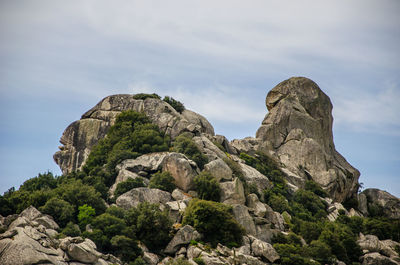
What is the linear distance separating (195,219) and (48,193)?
21657mm

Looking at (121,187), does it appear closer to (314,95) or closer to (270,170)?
(270,170)

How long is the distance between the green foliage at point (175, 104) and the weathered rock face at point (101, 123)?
1950mm

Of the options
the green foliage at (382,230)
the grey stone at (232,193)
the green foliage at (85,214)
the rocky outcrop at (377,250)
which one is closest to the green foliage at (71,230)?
the green foliage at (85,214)

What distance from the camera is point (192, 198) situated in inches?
2643

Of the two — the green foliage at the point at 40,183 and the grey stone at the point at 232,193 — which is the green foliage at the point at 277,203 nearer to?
the grey stone at the point at 232,193

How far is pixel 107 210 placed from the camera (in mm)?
60781

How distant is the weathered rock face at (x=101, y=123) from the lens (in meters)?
90.5

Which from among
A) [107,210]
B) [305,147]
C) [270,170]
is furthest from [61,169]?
[305,147]

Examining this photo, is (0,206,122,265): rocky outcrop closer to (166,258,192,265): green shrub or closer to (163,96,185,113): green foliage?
(166,258,192,265): green shrub

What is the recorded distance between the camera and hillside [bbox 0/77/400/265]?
5419 cm

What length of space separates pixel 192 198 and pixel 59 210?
1876 cm

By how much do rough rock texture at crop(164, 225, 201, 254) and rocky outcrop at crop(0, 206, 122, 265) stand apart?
8.09 m

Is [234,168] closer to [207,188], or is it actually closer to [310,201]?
[207,188]

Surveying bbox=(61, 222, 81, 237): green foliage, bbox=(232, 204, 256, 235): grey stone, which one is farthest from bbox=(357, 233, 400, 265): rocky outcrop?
bbox=(61, 222, 81, 237): green foliage
